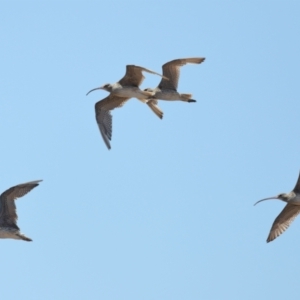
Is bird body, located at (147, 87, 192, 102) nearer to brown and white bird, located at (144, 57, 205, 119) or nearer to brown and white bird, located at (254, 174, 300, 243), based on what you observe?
brown and white bird, located at (144, 57, 205, 119)

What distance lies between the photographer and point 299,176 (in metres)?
33.1

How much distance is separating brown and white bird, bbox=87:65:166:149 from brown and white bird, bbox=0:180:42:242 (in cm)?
455

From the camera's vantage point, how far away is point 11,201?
2947 centimetres

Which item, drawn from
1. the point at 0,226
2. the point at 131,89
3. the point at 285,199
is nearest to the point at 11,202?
the point at 0,226

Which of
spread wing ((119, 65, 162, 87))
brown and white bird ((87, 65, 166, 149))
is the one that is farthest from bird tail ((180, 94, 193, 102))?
spread wing ((119, 65, 162, 87))

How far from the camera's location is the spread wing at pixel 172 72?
3249 centimetres

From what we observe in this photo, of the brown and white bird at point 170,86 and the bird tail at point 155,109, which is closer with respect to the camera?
the brown and white bird at point 170,86

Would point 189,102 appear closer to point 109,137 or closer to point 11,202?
point 109,137

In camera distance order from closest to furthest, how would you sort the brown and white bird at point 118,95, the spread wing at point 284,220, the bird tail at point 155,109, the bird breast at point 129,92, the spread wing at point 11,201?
the spread wing at point 11,201
the brown and white bird at point 118,95
the bird breast at point 129,92
the spread wing at point 284,220
the bird tail at point 155,109

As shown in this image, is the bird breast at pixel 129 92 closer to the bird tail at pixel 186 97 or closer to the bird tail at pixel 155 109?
the bird tail at pixel 186 97

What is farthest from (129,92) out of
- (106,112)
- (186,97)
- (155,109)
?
(155,109)

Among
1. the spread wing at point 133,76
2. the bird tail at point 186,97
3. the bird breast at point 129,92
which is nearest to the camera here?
the spread wing at point 133,76

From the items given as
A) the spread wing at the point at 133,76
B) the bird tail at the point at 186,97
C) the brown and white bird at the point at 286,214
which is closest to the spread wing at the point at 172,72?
the bird tail at the point at 186,97

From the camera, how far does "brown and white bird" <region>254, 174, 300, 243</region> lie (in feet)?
108
